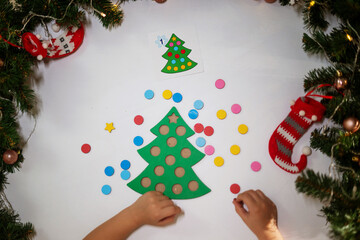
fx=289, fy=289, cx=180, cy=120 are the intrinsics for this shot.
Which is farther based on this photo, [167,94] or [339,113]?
[167,94]

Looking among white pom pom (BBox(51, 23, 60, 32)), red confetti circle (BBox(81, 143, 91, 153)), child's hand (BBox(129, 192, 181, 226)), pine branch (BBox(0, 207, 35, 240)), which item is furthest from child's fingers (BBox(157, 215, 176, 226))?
white pom pom (BBox(51, 23, 60, 32))

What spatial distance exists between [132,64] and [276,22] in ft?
2.14

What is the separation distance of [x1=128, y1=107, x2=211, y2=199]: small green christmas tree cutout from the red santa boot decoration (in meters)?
0.30

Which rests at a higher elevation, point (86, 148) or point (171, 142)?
point (86, 148)

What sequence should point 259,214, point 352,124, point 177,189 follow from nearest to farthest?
point 352,124 → point 259,214 → point 177,189

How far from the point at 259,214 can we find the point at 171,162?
40 centimetres

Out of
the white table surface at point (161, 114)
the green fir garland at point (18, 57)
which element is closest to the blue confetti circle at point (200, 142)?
the white table surface at point (161, 114)

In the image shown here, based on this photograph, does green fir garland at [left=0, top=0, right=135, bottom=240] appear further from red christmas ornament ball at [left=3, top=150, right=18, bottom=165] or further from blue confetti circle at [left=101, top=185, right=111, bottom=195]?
blue confetti circle at [left=101, top=185, right=111, bottom=195]

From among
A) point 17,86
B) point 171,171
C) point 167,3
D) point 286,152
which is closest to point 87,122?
point 17,86

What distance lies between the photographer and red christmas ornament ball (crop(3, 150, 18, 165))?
1.16 meters

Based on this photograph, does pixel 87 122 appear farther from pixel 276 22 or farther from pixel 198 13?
pixel 276 22

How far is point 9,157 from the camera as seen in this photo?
1.16m

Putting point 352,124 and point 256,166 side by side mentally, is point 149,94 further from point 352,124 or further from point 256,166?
point 352,124

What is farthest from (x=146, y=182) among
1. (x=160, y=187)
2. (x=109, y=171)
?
(x=109, y=171)
